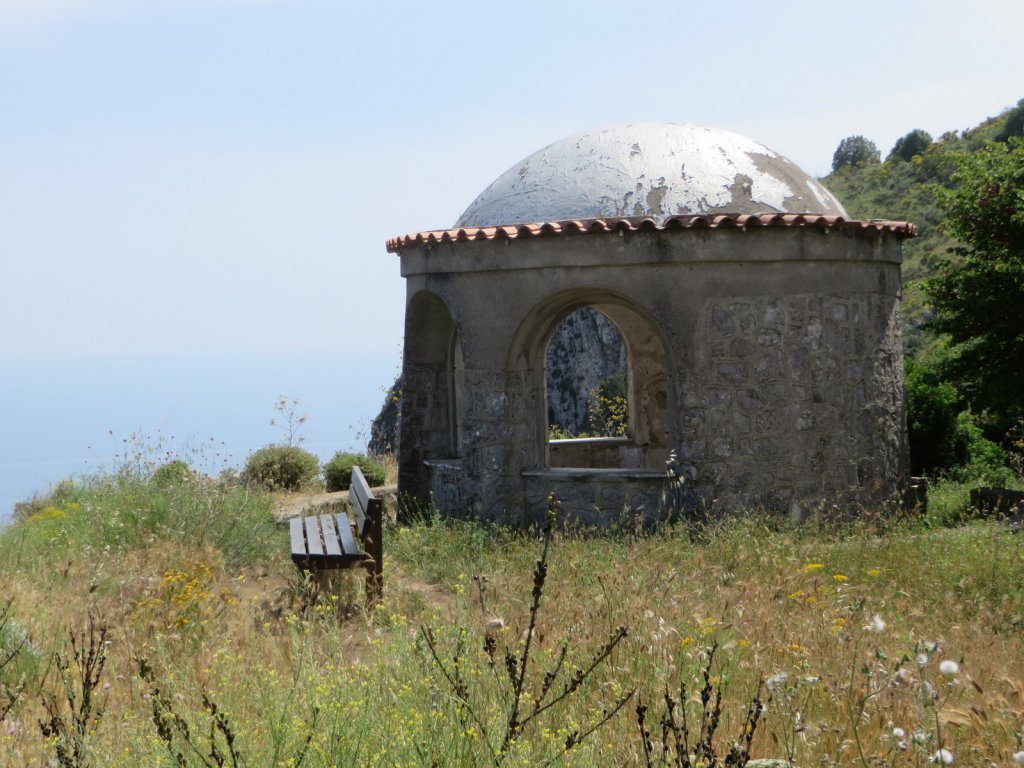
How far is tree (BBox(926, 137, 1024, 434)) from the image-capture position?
11.6 meters

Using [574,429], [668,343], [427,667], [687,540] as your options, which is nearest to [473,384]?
[668,343]

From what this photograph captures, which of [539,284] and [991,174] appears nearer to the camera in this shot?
[539,284]

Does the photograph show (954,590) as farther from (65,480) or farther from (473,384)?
(65,480)

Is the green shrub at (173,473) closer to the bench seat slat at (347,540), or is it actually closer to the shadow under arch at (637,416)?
the bench seat slat at (347,540)

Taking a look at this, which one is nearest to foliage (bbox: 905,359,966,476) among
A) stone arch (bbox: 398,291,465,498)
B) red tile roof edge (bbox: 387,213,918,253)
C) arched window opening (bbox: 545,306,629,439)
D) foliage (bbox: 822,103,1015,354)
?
red tile roof edge (bbox: 387,213,918,253)

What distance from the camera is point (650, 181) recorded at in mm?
9711

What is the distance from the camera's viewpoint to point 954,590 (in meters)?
6.80

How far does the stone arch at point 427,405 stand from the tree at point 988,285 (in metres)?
5.59

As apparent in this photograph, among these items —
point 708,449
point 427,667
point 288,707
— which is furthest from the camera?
point 708,449

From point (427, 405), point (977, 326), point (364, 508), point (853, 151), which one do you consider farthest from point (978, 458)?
point (853, 151)

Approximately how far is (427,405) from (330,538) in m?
3.97

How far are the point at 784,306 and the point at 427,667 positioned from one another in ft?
20.2

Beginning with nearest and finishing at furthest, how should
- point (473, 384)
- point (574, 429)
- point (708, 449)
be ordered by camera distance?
1. point (708, 449)
2. point (473, 384)
3. point (574, 429)

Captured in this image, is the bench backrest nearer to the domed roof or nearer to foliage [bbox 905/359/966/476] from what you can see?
the domed roof
